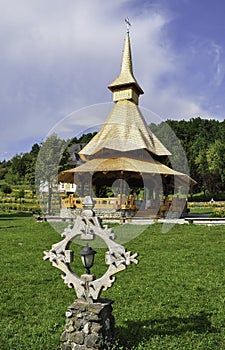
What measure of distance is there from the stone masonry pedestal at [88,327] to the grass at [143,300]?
28 centimetres

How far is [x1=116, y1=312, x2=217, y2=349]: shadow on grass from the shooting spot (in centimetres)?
459

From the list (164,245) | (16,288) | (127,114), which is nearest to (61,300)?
(16,288)

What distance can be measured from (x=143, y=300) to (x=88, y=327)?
2.12m

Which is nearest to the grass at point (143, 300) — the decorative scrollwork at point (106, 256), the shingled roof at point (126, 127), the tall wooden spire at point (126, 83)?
the decorative scrollwork at point (106, 256)

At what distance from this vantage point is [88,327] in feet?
13.5

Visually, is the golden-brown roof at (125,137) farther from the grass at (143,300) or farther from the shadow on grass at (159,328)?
the shadow on grass at (159,328)

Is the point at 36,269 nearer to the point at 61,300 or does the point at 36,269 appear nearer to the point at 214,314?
the point at 61,300

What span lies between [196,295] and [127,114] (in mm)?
11229

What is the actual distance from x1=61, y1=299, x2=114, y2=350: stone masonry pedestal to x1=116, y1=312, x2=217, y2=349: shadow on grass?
40 centimetres

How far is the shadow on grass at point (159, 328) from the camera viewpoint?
15.0ft

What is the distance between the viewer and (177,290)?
21.7 ft

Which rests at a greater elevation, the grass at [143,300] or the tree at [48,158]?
the tree at [48,158]

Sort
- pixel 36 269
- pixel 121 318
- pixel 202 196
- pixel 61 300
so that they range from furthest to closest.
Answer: pixel 202 196 < pixel 36 269 < pixel 61 300 < pixel 121 318

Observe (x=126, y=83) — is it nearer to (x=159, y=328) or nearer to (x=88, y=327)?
(x=159, y=328)
